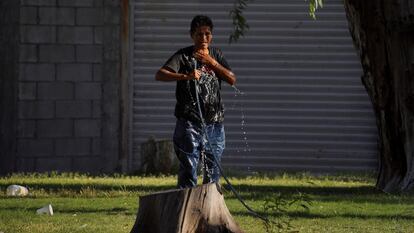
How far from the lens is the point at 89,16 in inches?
697

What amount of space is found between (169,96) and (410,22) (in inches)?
250

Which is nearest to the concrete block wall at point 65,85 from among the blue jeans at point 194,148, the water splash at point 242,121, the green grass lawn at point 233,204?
the water splash at point 242,121

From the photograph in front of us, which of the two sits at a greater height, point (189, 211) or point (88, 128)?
point (189, 211)

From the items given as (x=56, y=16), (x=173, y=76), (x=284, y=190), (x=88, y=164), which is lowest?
(x=88, y=164)

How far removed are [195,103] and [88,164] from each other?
26.6 feet

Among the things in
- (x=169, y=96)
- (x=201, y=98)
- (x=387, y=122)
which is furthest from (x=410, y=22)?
(x=169, y=96)

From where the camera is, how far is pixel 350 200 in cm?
1188

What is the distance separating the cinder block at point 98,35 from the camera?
1769 cm

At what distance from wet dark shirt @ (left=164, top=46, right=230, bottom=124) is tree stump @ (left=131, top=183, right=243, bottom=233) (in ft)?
6.21

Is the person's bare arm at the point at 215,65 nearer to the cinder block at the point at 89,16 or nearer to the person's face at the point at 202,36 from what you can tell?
the person's face at the point at 202,36

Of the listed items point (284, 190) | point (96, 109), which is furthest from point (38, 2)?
point (284, 190)

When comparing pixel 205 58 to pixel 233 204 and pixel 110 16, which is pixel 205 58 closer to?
pixel 233 204

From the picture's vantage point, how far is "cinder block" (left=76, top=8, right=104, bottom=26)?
17.7 meters

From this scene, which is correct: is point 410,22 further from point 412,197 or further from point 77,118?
point 77,118
